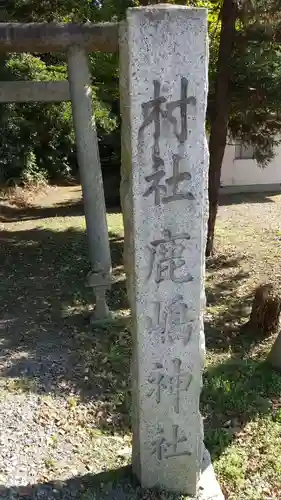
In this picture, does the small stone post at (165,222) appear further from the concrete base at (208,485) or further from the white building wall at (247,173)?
the white building wall at (247,173)

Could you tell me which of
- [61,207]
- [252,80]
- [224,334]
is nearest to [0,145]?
[61,207]

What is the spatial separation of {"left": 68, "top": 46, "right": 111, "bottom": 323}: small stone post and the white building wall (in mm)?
9817

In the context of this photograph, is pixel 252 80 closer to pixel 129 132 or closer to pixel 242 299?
pixel 242 299

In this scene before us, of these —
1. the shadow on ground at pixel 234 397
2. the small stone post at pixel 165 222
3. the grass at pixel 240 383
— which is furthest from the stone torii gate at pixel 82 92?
the small stone post at pixel 165 222

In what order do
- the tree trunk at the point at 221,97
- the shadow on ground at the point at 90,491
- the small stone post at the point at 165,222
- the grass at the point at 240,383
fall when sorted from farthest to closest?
the tree trunk at the point at 221,97 < the grass at the point at 240,383 < the shadow on ground at the point at 90,491 < the small stone post at the point at 165,222

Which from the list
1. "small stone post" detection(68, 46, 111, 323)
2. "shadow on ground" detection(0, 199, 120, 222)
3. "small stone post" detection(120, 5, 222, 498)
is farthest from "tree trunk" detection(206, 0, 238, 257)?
"small stone post" detection(120, 5, 222, 498)

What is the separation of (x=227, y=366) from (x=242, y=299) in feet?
6.97

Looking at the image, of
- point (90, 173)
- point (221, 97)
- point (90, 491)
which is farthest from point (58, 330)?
point (221, 97)

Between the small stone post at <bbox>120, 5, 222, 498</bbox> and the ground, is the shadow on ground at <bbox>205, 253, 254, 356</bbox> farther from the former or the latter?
the small stone post at <bbox>120, 5, 222, 498</bbox>

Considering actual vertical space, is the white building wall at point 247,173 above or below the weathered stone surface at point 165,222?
below

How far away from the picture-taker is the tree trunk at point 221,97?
8.10m

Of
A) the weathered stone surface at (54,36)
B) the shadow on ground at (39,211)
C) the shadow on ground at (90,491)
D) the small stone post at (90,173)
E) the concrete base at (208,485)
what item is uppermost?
Result: the weathered stone surface at (54,36)

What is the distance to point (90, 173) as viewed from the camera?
6.54 m

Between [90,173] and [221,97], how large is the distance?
310 cm
